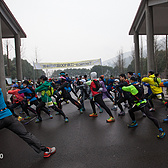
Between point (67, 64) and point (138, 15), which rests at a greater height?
point (138, 15)

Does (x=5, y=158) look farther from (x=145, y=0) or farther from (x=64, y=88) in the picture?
(x=145, y=0)

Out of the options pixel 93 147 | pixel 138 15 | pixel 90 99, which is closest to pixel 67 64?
pixel 138 15

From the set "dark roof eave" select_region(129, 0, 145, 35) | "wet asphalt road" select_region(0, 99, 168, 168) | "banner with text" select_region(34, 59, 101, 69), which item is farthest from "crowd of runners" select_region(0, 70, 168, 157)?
"banner with text" select_region(34, 59, 101, 69)

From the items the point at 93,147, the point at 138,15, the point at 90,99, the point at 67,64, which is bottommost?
the point at 93,147

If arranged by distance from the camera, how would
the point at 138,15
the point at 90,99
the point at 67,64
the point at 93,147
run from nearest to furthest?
the point at 93,147 → the point at 90,99 → the point at 138,15 → the point at 67,64

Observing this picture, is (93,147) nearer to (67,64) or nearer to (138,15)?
(138,15)

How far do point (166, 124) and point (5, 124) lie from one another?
190 inches

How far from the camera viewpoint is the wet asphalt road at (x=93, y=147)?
3.04m

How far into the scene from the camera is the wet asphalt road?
304 centimetres

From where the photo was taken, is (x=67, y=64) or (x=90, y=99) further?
(x=67, y=64)

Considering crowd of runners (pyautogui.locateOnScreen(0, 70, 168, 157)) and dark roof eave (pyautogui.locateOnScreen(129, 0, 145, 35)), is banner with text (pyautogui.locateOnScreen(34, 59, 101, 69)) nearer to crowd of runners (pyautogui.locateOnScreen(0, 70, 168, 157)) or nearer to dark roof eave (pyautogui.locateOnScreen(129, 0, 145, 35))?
dark roof eave (pyautogui.locateOnScreen(129, 0, 145, 35))

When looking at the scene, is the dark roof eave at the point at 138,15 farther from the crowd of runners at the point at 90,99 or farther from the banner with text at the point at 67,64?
the crowd of runners at the point at 90,99

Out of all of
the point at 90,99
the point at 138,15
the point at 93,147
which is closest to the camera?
the point at 93,147

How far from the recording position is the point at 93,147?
3.73 meters
